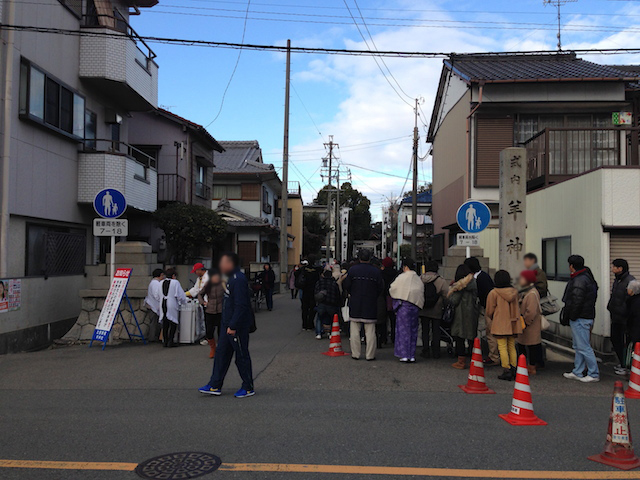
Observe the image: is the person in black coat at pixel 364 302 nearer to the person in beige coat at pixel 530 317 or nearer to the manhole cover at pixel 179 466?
the person in beige coat at pixel 530 317

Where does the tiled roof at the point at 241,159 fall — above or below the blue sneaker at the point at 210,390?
above

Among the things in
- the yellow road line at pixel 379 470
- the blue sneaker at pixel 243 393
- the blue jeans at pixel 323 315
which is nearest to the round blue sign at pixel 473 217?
the blue jeans at pixel 323 315

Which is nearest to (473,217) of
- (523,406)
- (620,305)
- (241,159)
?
(620,305)

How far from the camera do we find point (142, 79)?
15.9 m

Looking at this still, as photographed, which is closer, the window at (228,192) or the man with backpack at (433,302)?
the man with backpack at (433,302)

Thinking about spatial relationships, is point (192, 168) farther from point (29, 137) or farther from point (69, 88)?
point (29, 137)

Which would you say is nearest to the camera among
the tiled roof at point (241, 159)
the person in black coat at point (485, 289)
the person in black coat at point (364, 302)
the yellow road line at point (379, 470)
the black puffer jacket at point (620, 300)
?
the yellow road line at point (379, 470)

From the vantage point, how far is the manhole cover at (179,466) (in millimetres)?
4406

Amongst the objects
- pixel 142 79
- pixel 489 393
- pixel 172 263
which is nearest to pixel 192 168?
pixel 172 263

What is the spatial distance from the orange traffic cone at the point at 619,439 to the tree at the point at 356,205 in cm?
6614

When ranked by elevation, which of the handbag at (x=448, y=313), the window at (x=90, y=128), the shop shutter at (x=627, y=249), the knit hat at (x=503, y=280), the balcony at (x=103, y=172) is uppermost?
the window at (x=90, y=128)

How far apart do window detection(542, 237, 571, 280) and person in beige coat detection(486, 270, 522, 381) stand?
3883mm

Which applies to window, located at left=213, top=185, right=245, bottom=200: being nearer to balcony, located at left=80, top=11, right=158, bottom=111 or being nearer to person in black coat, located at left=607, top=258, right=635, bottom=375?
balcony, located at left=80, top=11, right=158, bottom=111

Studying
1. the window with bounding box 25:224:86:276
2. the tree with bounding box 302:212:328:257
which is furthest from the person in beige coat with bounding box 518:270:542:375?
the tree with bounding box 302:212:328:257
